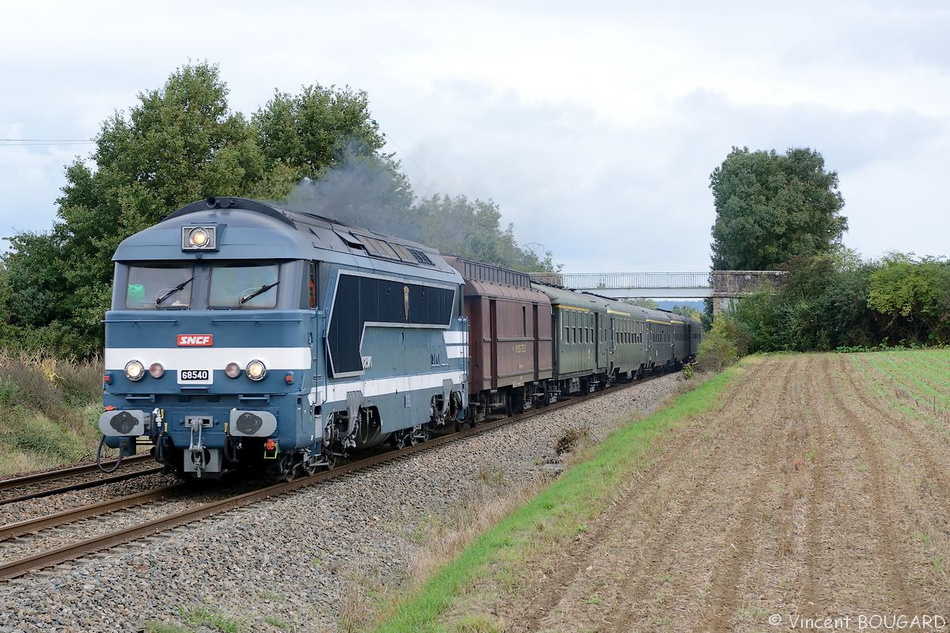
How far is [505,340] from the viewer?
2203cm

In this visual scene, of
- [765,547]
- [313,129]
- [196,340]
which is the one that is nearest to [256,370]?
[196,340]

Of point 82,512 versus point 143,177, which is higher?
point 143,177

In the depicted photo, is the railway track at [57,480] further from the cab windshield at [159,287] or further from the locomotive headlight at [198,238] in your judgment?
the locomotive headlight at [198,238]

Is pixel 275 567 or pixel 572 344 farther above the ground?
pixel 572 344

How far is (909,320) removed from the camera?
49438 mm

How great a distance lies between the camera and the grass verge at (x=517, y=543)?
7.48 m

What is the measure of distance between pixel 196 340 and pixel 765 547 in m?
6.99

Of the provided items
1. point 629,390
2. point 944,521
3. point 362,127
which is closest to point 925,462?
point 944,521

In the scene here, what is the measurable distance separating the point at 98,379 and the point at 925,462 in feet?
56.5

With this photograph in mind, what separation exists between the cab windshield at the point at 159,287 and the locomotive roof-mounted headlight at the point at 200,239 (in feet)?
0.99

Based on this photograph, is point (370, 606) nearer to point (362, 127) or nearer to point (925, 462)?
point (925, 462)

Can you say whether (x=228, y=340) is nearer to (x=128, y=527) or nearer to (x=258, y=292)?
(x=258, y=292)

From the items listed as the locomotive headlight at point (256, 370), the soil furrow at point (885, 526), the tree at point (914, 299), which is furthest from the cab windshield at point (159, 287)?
the tree at point (914, 299)

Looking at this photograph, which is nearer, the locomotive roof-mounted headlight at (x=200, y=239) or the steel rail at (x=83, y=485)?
the steel rail at (x=83, y=485)
